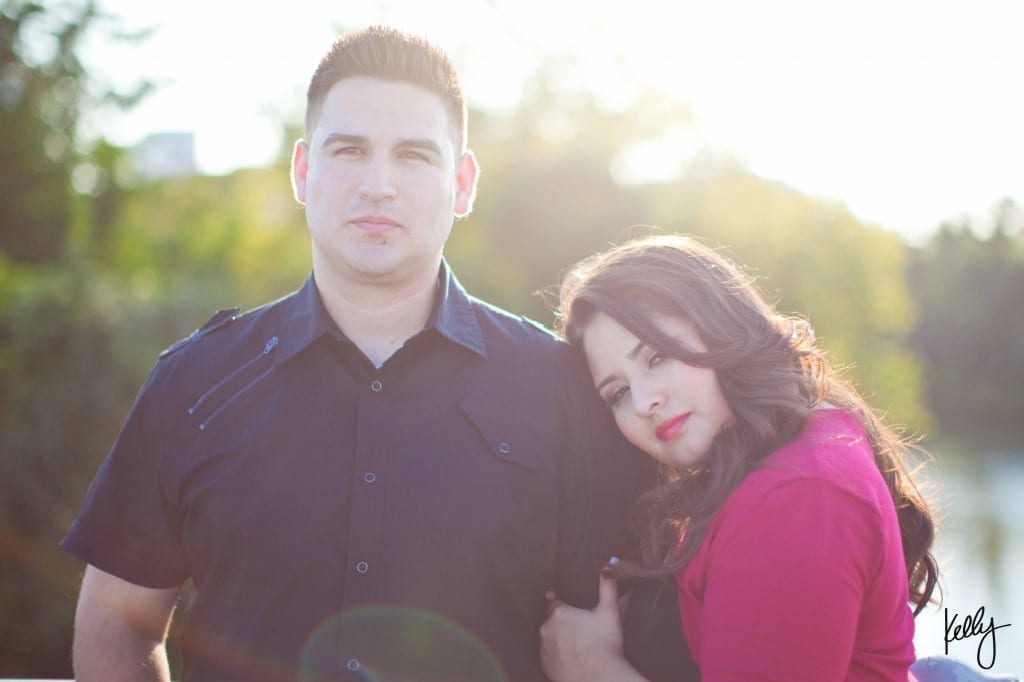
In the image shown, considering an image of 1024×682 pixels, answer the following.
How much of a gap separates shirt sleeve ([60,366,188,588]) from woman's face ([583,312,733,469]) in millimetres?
1083

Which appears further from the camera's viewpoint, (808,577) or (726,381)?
(726,381)

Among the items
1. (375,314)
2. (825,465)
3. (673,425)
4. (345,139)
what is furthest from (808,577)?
(345,139)

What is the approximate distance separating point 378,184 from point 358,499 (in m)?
0.72

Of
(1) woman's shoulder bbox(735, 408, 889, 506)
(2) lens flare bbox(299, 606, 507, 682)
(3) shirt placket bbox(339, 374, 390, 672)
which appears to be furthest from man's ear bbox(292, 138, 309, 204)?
(1) woman's shoulder bbox(735, 408, 889, 506)

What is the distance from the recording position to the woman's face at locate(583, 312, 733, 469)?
1995 mm

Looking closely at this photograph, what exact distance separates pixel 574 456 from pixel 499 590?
36cm

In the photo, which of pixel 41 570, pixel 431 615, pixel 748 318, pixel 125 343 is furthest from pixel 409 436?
pixel 41 570

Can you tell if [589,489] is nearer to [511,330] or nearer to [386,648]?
[511,330]

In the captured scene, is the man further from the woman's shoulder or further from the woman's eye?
the woman's shoulder

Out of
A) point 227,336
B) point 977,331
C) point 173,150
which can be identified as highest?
point 173,150

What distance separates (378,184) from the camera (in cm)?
218

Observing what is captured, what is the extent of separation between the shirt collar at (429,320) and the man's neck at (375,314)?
4 cm

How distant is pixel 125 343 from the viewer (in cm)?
763

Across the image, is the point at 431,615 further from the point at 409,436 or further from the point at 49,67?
the point at 49,67
